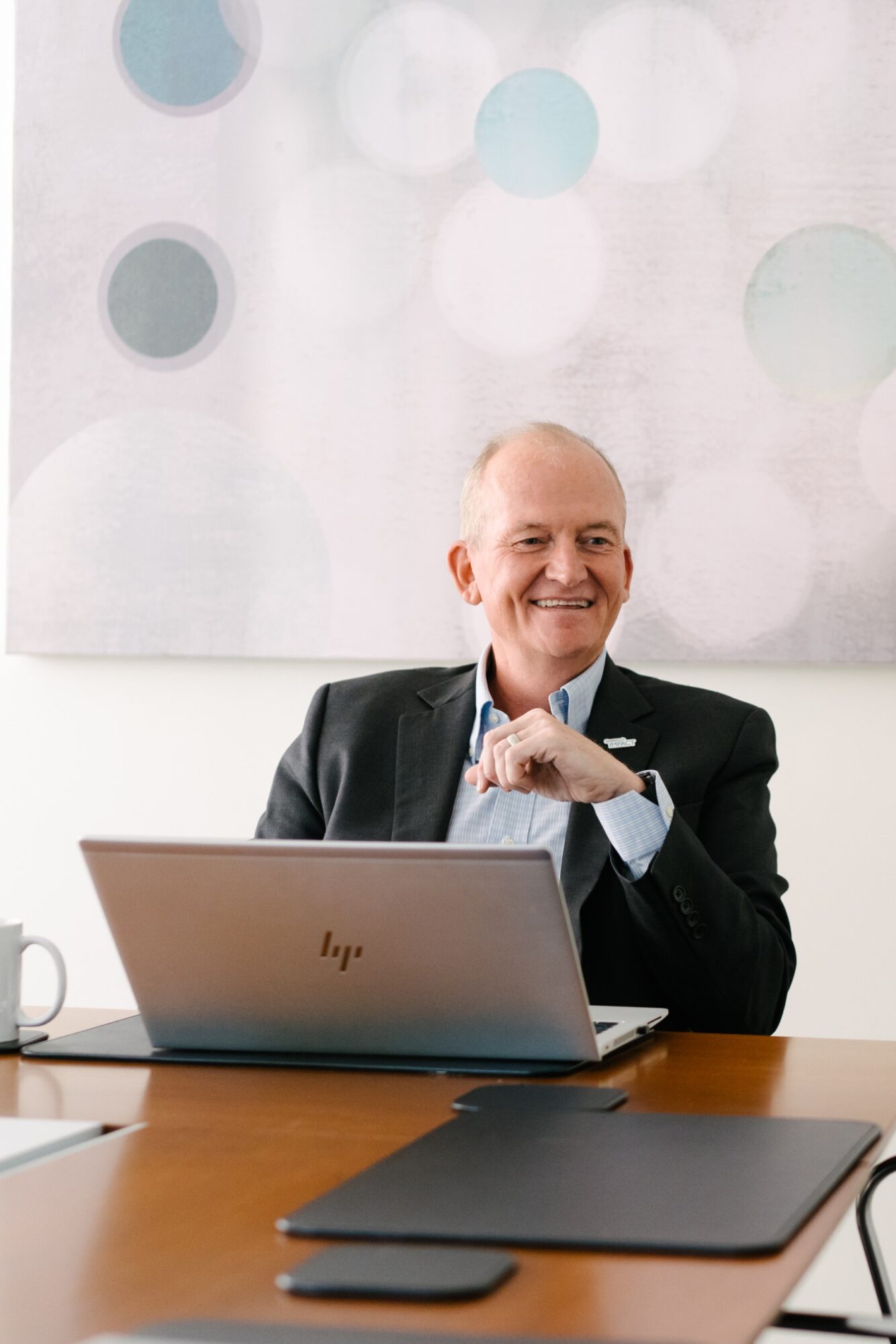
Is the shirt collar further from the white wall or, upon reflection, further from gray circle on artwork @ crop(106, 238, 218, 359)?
gray circle on artwork @ crop(106, 238, 218, 359)

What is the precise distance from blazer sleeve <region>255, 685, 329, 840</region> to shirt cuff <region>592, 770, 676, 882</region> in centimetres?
55

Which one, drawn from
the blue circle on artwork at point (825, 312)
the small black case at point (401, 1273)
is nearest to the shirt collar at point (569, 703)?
the blue circle on artwork at point (825, 312)

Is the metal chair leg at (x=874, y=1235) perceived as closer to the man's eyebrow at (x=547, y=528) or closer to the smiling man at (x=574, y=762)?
the smiling man at (x=574, y=762)

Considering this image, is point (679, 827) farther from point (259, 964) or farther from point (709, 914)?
point (259, 964)

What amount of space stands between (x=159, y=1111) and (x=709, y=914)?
2.23 feet

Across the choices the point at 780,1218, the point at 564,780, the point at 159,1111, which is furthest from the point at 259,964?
the point at 780,1218

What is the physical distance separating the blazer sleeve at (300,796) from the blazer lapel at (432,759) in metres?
0.12

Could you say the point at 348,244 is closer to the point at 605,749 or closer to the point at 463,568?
the point at 463,568

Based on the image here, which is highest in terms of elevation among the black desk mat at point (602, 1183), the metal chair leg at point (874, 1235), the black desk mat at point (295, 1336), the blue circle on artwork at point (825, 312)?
the blue circle on artwork at point (825, 312)

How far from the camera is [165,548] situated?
2936mm

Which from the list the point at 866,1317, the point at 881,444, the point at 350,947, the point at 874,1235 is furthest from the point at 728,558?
the point at 866,1317

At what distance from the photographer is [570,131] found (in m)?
2.78

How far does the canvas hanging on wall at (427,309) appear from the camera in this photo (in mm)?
2670

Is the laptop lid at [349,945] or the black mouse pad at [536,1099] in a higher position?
the laptop lid at [349,945]
